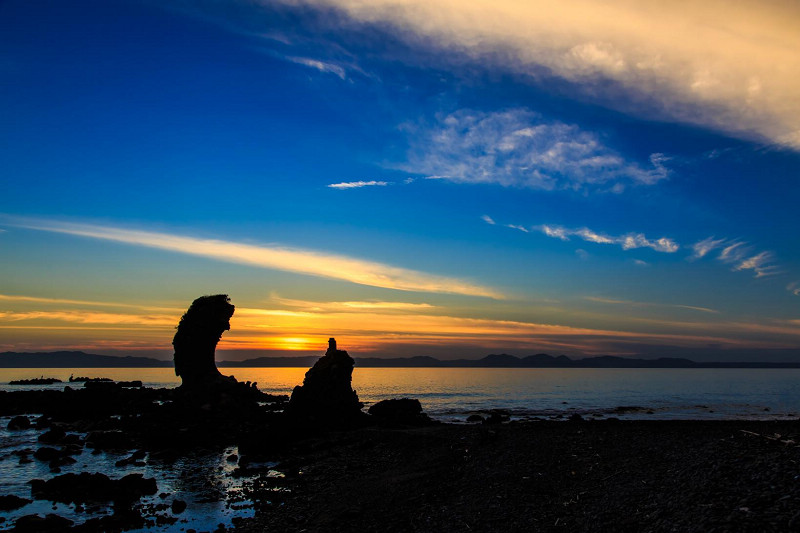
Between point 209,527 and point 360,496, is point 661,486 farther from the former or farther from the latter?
point 209,527

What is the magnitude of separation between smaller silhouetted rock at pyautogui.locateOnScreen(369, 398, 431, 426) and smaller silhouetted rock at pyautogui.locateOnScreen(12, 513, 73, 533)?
2911 cm

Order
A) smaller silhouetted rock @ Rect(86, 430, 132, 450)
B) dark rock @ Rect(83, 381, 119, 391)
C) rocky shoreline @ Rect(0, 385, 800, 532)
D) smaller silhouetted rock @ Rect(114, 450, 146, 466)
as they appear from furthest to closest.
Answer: dark rock @ Rect(83, 381, 119, 391) < smaller silhouetted rock @ Rect(86, 430, 132, 450) < smaller silhouetted rock @ Rect(114, 450, 146, 466) < rocky shoreline @ Rect(0, 385, 800, 532)

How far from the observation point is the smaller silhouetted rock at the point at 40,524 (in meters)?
17.6

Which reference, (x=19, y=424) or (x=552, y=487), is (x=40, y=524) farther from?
(x=19, y=424)

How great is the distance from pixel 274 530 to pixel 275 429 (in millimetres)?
21506

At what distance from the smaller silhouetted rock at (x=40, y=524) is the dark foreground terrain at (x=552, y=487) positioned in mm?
7042

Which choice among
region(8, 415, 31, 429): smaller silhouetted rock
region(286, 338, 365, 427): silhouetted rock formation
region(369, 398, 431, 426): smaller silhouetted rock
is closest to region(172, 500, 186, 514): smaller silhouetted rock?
region(286, 338, 365, 427): silhouetted rock formation

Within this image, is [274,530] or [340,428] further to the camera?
[340,428]

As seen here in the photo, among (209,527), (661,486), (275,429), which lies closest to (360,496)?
(209,527)

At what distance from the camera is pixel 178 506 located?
20781mm

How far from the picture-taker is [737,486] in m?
13.7

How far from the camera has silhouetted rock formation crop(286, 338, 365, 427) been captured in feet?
145

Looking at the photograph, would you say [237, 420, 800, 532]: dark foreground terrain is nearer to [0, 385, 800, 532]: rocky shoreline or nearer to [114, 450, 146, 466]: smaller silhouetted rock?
[0, 385, 800, 532]: rocky shoreline

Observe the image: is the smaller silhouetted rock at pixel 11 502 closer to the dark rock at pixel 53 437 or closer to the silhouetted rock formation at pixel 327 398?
the dark rock at pixel 53 437
